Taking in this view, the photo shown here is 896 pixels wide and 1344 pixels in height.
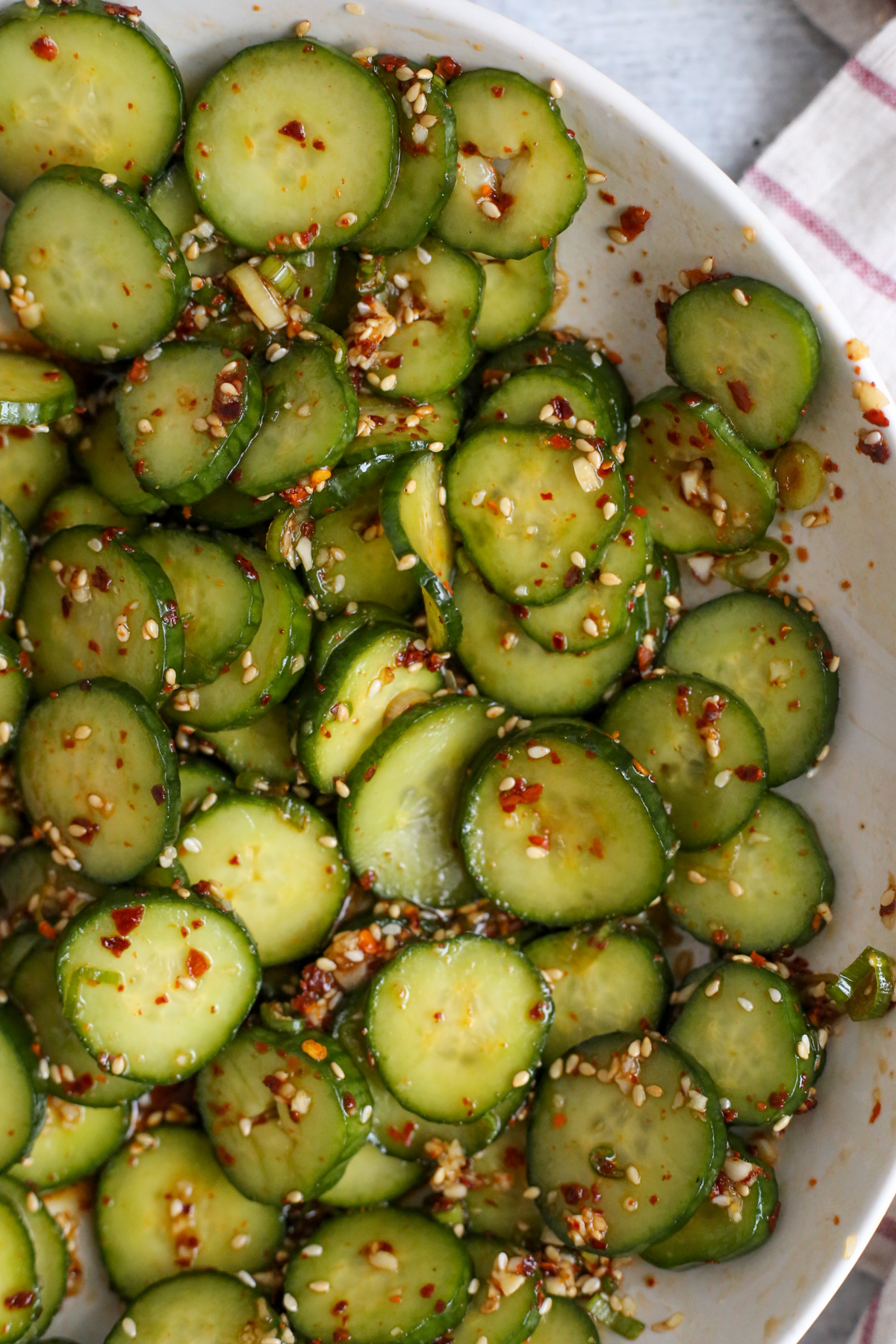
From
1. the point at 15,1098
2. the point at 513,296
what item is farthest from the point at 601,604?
the point at 15,1098

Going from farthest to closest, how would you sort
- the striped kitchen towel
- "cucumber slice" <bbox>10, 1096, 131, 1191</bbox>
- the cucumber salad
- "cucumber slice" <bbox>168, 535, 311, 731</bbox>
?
the striped kitchen towel < "cucumber slice" <bbox>10, 1096, 131, 1191</bbox> < "cucumber slice" <bbox>168, 535, 311, 731</bbox> < the cucumber salad

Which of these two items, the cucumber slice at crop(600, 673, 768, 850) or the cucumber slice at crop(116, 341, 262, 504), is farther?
the cucumber slice at crop(600, 673, 768, 850)

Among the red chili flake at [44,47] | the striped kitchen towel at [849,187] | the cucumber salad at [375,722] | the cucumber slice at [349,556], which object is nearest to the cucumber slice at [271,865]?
the cucumber salad at [375,722]

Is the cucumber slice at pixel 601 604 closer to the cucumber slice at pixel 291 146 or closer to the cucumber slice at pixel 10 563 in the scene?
the cucumber slice at pixel 291 146

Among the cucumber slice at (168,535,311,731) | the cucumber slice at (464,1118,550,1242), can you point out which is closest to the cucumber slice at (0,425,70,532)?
the cucumber slice at (168,535,311,731)

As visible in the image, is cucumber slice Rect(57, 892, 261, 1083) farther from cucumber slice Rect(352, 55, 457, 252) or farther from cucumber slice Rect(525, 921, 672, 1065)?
cucumber slice Rect(352, 55, 457, 252)

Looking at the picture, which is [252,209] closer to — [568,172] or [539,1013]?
[568,172]

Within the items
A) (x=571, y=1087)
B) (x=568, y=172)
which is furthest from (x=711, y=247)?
(x=571, y=1087)
